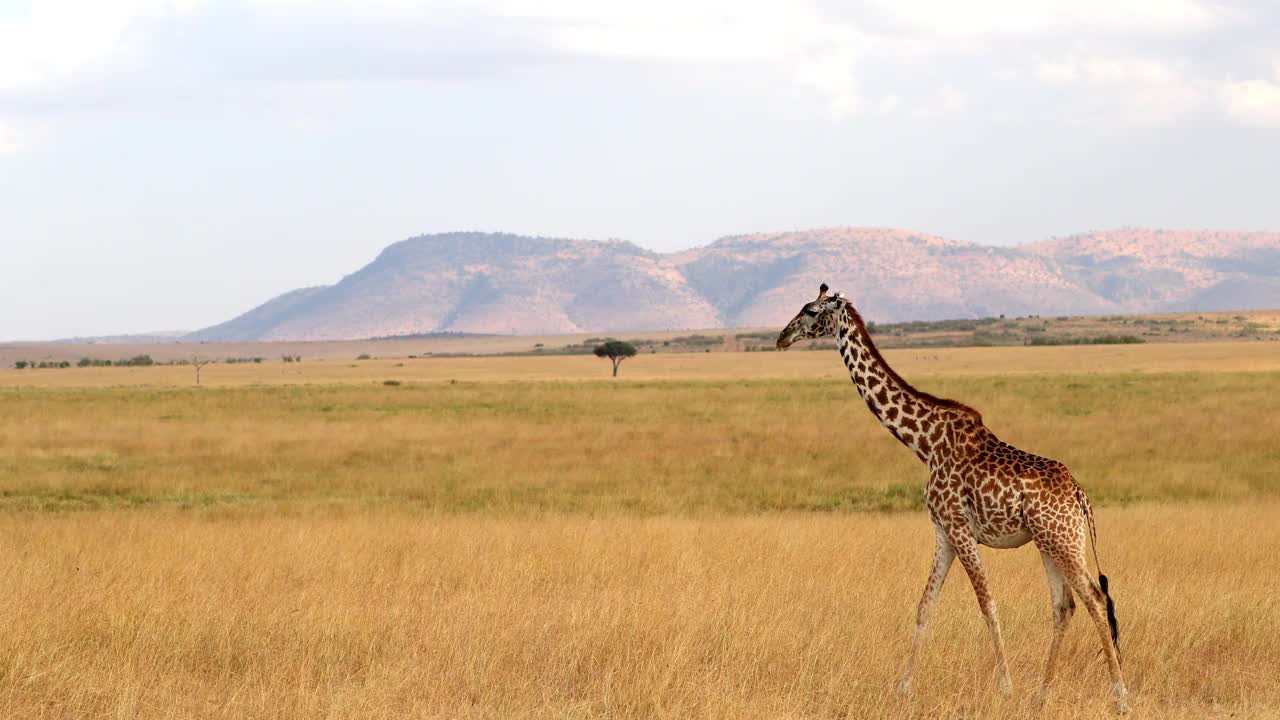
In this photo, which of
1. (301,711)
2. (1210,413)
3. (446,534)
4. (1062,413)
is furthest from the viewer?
(1062,413)

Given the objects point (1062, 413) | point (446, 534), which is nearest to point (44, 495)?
point (446, 534)

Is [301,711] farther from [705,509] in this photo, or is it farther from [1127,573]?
[705,509]

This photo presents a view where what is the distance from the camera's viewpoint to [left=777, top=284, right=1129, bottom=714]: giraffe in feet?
26.6

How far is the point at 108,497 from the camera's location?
23.1m

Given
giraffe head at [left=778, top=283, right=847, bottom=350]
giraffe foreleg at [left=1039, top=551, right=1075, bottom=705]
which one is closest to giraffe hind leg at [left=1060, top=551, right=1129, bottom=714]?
giraffe foreleg at [left=1039, top=551, right=1075, bottom=705]

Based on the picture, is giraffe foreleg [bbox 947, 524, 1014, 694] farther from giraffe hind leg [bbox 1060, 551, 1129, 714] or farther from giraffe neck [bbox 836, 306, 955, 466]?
giraffe neck [bbox 836, 306, 955, 466]

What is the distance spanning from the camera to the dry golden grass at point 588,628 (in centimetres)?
867

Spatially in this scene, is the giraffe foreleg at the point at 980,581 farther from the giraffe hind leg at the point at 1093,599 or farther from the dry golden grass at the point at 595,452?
the dry golden grass at the point at 595,452

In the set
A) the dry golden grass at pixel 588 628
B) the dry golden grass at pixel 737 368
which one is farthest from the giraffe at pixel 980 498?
the dry golden grass at pixel 737 368

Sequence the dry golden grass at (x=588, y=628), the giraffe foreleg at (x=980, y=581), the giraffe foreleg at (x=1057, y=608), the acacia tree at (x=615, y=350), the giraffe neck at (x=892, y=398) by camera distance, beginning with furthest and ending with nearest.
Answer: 1. the acacia tree at (x=615, y=350)
2. the giraffe neck at (x=892, y=398)
3. the dry golden grass at (x=588, y=628)
4. the giraffe foreleg at (x=1057, y=608)
5. the giraffe foreleg at (x=980, y=581)

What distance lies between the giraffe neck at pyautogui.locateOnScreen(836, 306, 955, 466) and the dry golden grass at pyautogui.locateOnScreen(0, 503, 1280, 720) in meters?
1.73

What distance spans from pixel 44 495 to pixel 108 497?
1.25 meters

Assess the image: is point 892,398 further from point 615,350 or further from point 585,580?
point 615,350

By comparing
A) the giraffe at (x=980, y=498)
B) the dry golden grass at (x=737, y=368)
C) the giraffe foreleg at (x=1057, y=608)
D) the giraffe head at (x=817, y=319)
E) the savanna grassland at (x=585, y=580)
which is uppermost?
the giraffe head at (x=817, y=319)
